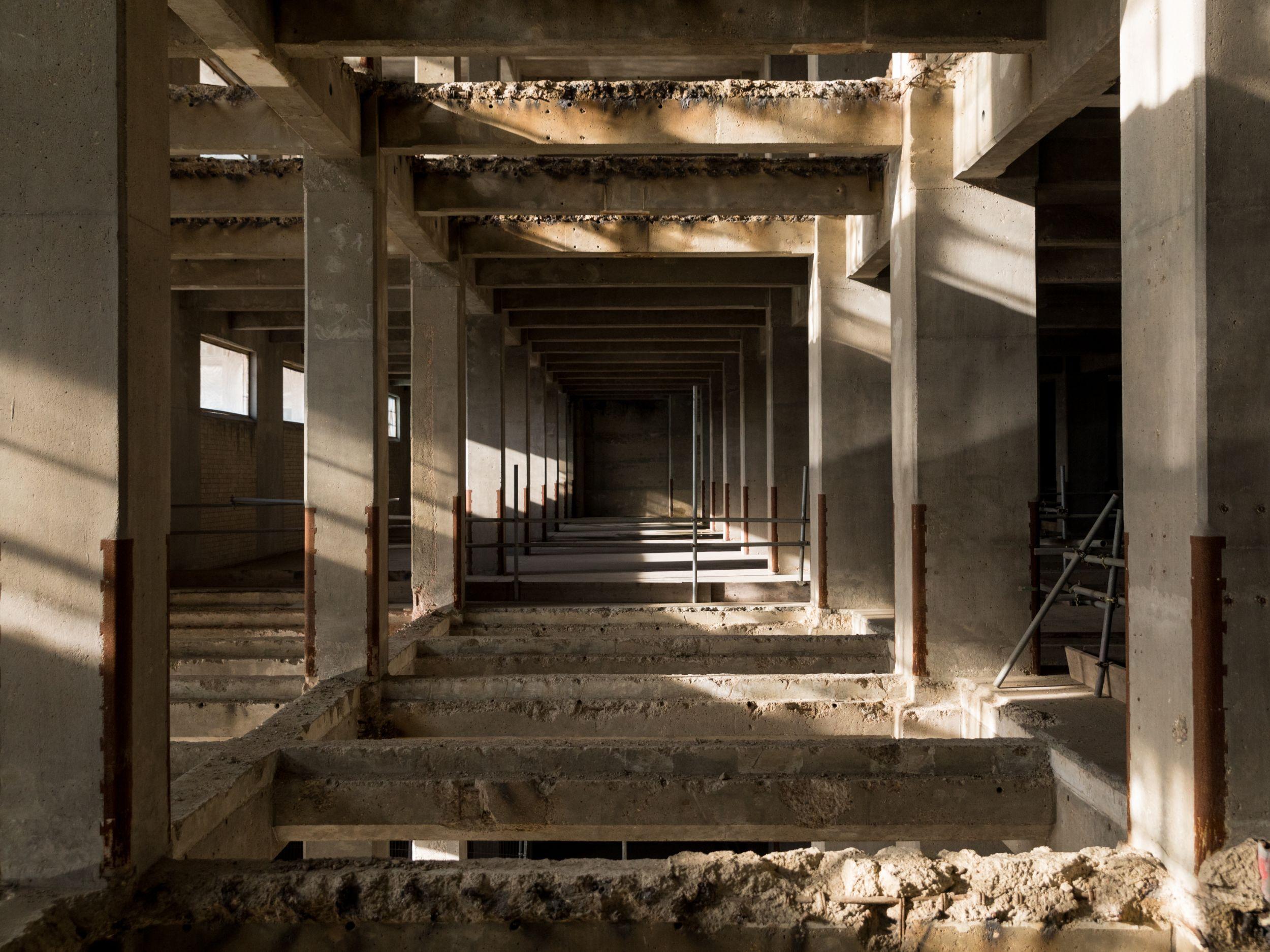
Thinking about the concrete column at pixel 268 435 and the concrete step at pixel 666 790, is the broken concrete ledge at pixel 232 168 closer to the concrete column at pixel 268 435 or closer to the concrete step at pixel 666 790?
the concrete step at pixel 666 790

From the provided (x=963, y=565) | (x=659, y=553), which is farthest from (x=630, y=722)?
(x=659, y=553)

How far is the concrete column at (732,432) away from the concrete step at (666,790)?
17.5 meters

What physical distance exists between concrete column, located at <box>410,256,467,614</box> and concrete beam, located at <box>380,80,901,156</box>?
13.7 feet

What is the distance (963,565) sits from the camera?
7676mm

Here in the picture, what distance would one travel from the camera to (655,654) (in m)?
8.98

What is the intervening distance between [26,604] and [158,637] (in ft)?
1.72

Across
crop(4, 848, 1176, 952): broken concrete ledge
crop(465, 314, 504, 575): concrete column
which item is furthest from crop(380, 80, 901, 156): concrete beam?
crop(465, 314, 504, 575): concrete column

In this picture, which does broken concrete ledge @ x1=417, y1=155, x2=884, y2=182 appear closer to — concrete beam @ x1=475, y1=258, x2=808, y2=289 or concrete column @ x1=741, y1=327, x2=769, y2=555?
concrete beam @ x1=475, y1=258, x2=808, y2=289

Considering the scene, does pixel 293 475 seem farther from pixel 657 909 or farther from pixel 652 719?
pixel 657 909

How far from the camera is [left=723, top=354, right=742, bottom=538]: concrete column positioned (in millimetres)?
23500

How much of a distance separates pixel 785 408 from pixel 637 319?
3.15 meters

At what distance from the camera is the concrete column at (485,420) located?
15.3 m

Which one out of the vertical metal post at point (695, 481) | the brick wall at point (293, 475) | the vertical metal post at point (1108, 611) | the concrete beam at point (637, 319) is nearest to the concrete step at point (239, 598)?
the vertical metal post at point (695, 481)

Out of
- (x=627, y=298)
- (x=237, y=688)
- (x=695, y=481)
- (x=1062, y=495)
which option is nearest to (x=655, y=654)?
(x=237, y=688)
